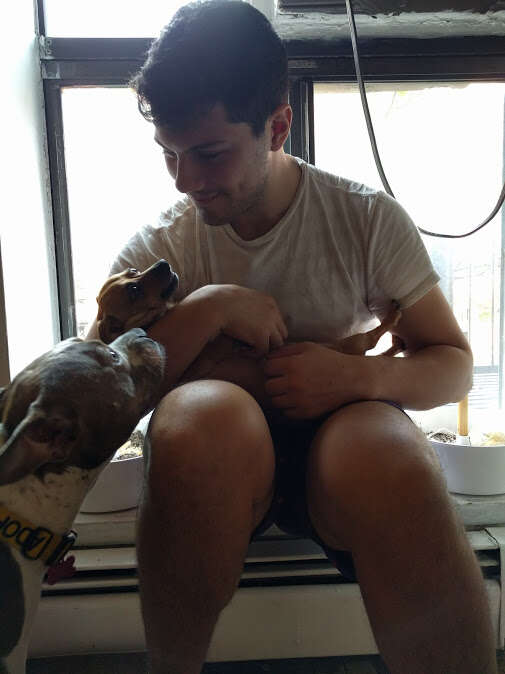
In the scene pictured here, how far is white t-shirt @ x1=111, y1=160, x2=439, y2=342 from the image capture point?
123cm

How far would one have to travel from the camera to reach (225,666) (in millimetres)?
1351

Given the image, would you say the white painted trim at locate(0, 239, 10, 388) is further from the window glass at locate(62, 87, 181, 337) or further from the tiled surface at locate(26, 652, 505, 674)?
the tiled surface at locate(26, 652, 505, 674)

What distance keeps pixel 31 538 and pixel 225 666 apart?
0.78 m

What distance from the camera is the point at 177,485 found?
0.86 metres

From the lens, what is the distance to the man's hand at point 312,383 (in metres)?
1.06

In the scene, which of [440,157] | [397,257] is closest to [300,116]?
[440,157]

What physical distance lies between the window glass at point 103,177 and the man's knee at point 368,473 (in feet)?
3.22

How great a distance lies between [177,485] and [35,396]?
230 millimetres

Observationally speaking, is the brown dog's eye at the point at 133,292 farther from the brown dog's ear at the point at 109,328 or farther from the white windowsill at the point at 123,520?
the white windowsill at the point at 123,520

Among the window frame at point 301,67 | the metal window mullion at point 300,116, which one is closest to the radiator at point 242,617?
the window frame at point 301,67

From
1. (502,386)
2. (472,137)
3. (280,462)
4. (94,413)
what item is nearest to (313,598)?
(280,462)

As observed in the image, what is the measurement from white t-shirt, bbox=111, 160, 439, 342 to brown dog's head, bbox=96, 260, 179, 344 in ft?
0.42

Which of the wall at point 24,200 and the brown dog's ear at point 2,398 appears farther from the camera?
the wall at point 24,200

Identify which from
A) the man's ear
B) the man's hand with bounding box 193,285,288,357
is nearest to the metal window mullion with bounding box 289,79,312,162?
the man's ear
